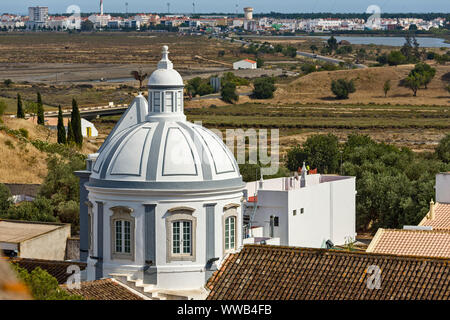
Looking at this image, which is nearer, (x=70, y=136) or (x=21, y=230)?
(x=21, y=230)

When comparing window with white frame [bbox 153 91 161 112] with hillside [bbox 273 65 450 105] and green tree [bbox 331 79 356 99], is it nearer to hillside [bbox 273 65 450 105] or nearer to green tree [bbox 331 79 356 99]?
hillside [bbox 273 65 450 105]

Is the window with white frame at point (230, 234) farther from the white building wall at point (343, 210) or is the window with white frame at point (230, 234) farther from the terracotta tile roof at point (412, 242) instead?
the white building wall at point (343, 210)

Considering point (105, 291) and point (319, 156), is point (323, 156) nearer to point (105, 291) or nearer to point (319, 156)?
point (319, 156)

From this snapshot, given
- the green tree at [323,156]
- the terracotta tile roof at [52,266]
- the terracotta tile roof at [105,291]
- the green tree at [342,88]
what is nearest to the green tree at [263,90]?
the green tree at [342,88]

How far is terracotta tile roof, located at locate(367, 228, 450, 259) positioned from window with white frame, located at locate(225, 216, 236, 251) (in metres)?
5.71

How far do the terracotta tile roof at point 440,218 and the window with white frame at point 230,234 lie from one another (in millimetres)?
12225

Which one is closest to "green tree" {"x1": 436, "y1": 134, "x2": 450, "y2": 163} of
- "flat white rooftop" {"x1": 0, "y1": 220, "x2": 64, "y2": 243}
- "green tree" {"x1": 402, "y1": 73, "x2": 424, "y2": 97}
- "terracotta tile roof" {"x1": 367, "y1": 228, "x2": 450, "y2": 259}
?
"flat white rooftop" {"x1": 0, "y1": 220, "x2": 64, "y2": 243}

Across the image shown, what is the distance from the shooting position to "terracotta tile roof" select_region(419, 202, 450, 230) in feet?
120

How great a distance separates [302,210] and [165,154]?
15.9 meters

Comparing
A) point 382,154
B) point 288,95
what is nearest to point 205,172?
point 382,154

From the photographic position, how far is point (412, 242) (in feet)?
101

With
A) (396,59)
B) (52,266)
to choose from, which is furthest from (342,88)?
(52,266)

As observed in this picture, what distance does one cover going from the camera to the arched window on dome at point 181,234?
25.0m
